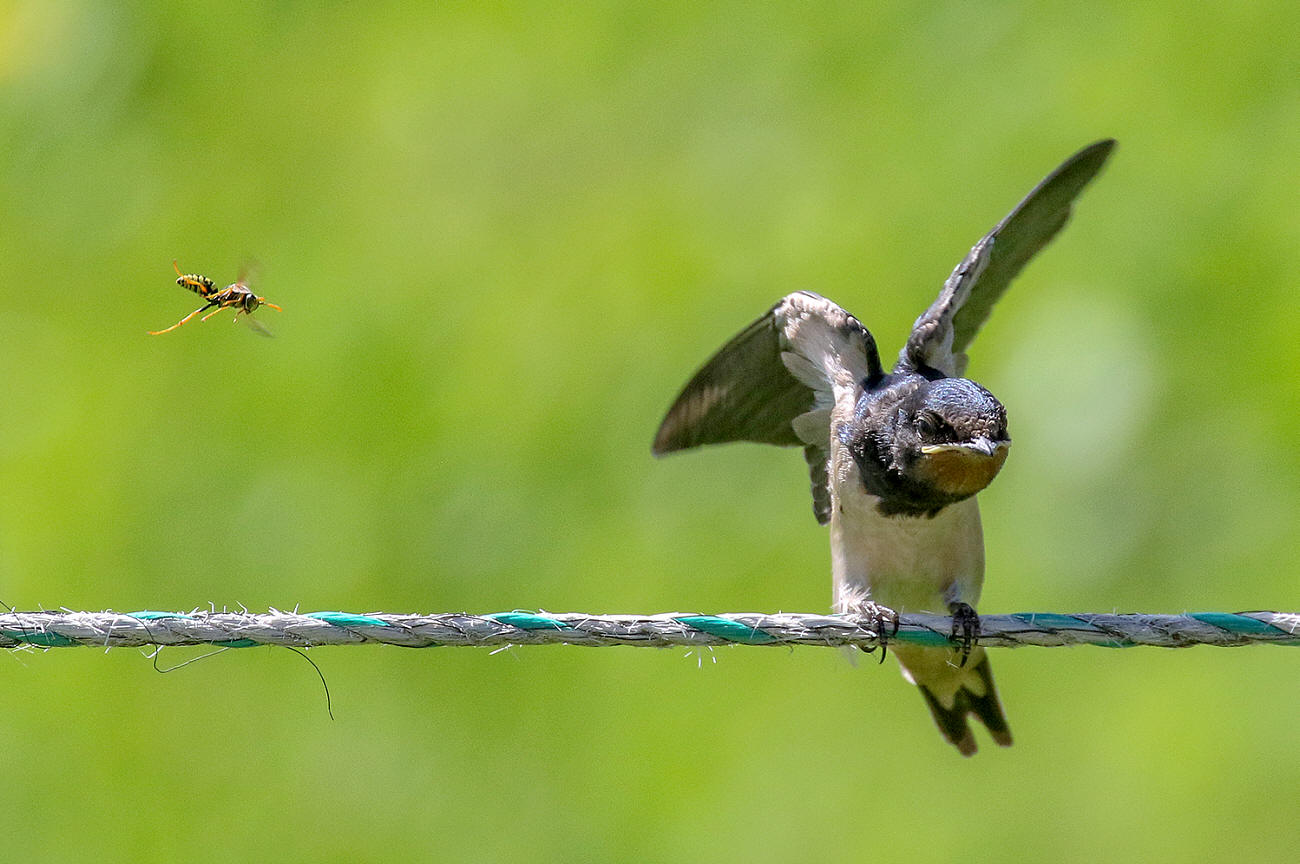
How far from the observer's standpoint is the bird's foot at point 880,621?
13.3 ft

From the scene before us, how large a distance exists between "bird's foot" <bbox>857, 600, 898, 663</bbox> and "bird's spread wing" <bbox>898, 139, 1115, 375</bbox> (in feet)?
2.42

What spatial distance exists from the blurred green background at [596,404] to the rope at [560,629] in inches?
69.0

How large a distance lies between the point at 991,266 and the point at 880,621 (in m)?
1.54

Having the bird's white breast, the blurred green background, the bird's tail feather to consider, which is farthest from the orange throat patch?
the blurred green background

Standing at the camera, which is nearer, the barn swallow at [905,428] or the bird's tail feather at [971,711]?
the barn swallow at [905,428]

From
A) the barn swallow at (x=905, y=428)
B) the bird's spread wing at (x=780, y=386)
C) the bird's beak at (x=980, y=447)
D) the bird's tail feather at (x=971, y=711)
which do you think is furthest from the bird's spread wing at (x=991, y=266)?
the bird's tail feather at (x=971, y=711)

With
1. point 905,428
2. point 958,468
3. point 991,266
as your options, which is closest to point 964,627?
point 958,468

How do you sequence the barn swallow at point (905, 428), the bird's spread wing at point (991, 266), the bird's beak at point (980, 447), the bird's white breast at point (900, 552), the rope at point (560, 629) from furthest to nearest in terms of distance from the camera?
the bird's spread wing at point (991, 266)
the bird's white breast at point (900, 552)
the barn swallow at point (905, 428)
the bird's beak at point (980, 447)
the rope at point (560, 629)

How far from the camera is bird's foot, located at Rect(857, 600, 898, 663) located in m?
4.05

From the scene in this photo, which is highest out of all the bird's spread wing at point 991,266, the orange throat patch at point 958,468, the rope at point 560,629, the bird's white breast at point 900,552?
the bird's spread wing at point 991,266

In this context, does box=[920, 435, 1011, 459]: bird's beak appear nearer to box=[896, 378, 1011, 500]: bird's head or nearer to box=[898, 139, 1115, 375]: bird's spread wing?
box=[896, 378, 1011, 500]: bird's head

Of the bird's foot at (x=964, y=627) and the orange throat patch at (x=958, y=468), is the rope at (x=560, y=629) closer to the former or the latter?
the bird's foot at (x=964, y=627)

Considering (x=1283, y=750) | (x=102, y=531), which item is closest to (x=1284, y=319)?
(x=1283, y=750)

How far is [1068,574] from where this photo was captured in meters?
6.82
